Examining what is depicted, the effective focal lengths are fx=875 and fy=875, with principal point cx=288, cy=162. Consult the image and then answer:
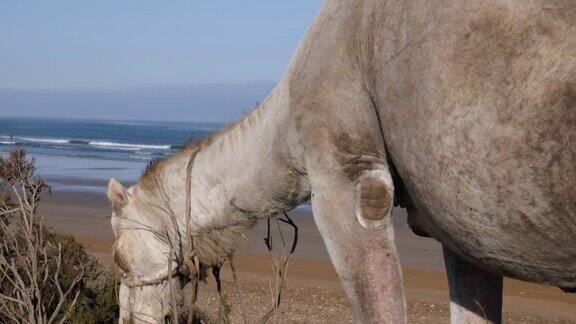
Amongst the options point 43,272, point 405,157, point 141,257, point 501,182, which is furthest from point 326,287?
point 501,182

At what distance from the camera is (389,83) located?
A: 12.1 feet

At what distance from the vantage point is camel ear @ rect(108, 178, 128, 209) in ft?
17.4

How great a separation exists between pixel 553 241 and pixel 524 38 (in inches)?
29.8

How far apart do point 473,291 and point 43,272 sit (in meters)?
3.40

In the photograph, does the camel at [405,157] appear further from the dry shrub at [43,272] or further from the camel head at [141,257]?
the dry shrub at [43,272]

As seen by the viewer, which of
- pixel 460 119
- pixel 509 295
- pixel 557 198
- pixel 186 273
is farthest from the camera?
pixel 509 295

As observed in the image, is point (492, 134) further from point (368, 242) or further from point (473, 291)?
point (473, 291)

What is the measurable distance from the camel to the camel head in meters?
0.01

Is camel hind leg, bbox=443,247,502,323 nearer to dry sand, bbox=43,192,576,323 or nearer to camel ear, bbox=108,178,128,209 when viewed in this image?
dry sand, bbox=43,192,576,323

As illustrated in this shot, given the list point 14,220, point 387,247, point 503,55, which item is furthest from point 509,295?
point 503,55

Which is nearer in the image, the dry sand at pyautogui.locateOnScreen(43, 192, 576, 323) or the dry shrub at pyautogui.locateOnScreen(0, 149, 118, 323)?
the dry shrub at pyautogui.locateOnScreen(0, 149, 118, 323)

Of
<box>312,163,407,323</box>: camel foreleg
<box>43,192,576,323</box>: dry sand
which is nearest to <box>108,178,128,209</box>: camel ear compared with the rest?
<box>43,192,576,323</box>: dry sand

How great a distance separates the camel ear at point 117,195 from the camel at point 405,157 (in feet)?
0.40

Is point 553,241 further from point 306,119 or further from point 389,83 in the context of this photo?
point 306,119
